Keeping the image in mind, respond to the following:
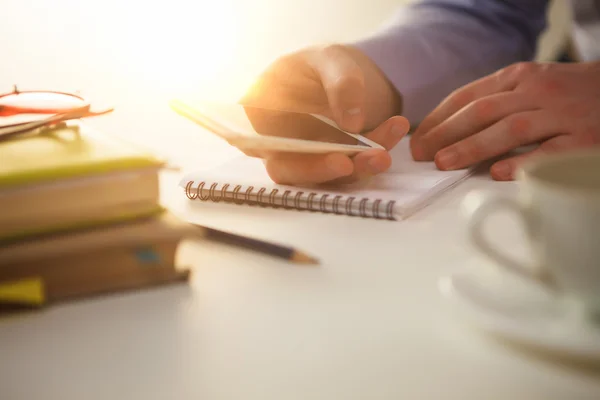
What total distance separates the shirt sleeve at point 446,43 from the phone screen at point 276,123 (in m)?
0.28

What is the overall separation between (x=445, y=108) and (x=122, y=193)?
18.4 inches

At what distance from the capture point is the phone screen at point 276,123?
61 cm

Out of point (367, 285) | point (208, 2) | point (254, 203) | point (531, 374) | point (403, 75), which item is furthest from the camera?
point (208, 2)

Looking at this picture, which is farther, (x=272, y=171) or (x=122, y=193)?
(x=272, y=171)

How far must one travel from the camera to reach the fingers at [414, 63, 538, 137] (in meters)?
0.78

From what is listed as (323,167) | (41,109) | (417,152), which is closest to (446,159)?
(417,152)

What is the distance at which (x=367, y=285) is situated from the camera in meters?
0.45

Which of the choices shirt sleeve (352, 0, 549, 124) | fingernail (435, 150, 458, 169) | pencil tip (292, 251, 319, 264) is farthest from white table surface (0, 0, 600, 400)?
shirt sleeve (352, 0, 549, 124)

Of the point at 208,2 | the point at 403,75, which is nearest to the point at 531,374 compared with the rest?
the point at 403,75

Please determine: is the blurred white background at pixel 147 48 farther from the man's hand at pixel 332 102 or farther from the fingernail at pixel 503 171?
the fingernail at pixel 503 171

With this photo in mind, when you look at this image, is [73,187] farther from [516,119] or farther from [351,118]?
[516,119]

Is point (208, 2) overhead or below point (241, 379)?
overhead

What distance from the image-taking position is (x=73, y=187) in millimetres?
409

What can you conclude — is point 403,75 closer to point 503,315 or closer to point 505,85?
point 505,85
